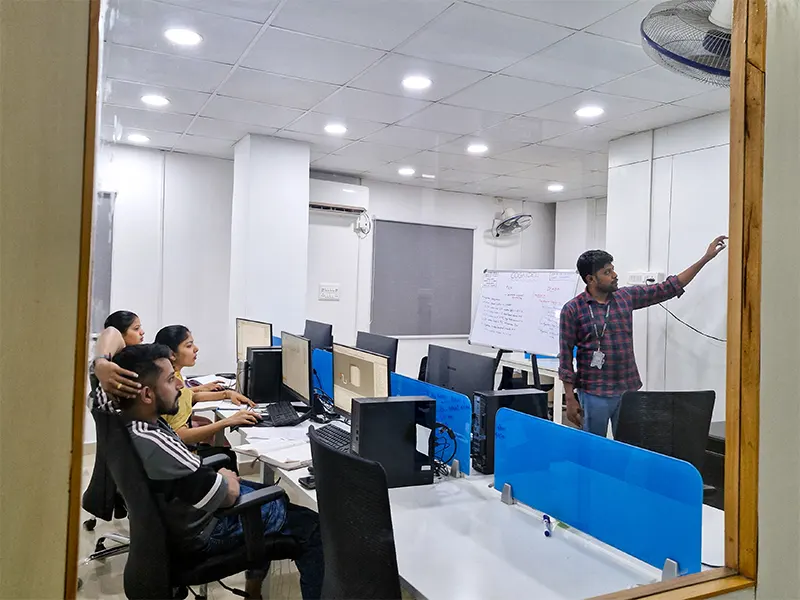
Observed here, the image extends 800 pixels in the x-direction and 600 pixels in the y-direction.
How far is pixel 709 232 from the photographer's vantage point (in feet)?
9.39

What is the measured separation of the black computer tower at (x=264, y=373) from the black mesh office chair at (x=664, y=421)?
1741 mm

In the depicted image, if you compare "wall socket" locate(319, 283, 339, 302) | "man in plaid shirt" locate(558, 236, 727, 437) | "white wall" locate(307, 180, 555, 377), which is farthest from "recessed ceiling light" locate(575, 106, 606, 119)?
"wall socket" locate(319, 283, 339, 302)

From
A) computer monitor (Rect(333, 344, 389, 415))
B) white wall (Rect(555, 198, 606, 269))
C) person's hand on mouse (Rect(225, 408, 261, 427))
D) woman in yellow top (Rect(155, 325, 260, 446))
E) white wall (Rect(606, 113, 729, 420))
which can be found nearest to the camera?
woman in yellow top (Rect(155, 325, 260, 446))

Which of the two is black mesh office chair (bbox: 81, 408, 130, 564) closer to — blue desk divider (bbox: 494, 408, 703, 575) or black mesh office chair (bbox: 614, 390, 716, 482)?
blue desk divider (bbox: 494, 408, 703, 575)

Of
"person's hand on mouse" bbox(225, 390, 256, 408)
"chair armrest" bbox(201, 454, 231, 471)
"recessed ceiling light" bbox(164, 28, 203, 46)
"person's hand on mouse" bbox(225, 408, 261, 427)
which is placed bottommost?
"chair armrest" bbox(201, 454, 231, 471)

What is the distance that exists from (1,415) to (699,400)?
2360 millimetres

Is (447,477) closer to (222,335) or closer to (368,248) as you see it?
(222,335)

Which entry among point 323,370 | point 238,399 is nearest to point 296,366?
point 323,370

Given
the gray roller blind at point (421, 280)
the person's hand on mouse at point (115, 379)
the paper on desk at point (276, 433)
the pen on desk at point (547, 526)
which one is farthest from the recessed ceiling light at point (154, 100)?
the gray roller blind at point (421, 280)

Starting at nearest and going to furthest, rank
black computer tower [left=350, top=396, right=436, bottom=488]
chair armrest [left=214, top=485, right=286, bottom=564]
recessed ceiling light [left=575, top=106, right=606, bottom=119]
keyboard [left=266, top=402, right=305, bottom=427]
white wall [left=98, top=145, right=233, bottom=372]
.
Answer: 1. white wall [left=98, top=145, right=233, bottom=372]
2. chair armrest [left=214, top=485, right=286, bottom=564]
3. black computer tower [left=350, top=396, right=436, bottom=488]
4. keyboard [left=266, top=402, right=305, bottom=427]
5. recessed ceiling light [left=575, top=106, right=606, bottom=119]

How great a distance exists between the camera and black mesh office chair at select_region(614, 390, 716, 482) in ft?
7.50

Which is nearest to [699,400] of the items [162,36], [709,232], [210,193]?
[709,232]

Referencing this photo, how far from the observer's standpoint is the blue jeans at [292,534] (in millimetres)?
1599

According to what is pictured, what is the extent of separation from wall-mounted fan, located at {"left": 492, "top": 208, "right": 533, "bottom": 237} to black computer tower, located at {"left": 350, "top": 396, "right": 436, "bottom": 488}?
3.11 metres
